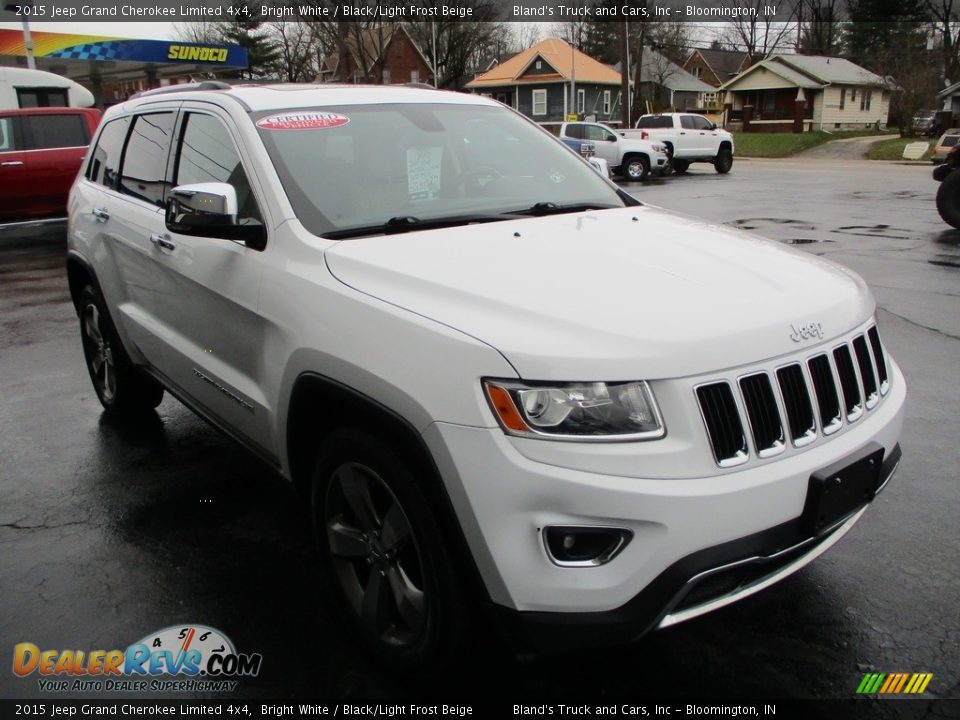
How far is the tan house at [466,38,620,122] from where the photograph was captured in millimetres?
57469

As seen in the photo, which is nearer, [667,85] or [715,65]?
[667,85]

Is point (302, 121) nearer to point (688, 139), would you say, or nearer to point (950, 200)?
point (950, 200)

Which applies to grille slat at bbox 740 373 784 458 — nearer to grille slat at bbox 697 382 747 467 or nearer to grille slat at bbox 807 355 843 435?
grille slat at bbox 697 382 747 467

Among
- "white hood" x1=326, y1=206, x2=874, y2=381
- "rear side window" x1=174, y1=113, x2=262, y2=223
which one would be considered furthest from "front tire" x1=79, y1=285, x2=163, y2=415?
"white hood" x1=326, y1=206, x2=874, y2=381

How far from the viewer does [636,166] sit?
85.3 feet

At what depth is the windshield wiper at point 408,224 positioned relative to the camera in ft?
9.98

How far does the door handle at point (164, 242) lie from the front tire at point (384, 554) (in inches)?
61.4

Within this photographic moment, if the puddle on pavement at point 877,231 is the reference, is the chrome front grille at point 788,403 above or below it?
above

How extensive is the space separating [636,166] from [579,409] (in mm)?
24997

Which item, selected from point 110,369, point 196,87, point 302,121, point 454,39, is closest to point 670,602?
point 302,121

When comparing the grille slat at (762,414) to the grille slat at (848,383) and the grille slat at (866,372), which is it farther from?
the grille slat at (866,372)

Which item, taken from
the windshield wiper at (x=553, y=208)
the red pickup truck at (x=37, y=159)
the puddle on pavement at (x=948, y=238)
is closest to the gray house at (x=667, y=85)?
the puddle on pavement at (x=948, y=238)

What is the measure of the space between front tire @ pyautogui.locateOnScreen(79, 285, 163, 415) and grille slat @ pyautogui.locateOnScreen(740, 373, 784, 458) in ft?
11.9

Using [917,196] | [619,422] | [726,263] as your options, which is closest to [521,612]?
[619,422]
